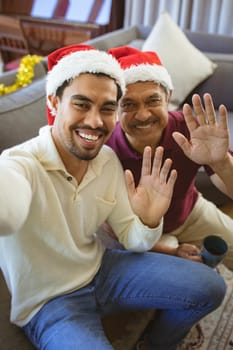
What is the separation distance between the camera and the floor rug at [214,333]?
1414mm

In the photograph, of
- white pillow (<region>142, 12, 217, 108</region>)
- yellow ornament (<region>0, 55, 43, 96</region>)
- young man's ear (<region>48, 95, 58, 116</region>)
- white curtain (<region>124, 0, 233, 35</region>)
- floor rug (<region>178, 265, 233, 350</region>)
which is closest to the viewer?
young man's ear (<region>48, 95, 58, 116</region>)

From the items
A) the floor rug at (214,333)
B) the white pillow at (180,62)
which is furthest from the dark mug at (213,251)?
the white pillow at (180,62)

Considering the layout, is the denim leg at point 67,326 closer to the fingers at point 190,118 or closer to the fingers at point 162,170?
the fingers at point 162,170

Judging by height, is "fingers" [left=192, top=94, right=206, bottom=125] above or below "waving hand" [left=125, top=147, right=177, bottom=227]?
above

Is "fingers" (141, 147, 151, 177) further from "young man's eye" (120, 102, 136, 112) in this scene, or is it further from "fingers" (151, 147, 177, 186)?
"young man's eye" (120, 102, 136, 112)

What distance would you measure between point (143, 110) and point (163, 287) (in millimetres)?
580

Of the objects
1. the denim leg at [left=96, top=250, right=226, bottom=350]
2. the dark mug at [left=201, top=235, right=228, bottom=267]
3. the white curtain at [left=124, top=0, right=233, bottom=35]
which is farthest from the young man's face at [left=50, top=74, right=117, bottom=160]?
the white curtain at [left=124, top=0, right=233, bottom=35]

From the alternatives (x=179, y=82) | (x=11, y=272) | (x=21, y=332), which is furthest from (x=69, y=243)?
(x=179, y=82)

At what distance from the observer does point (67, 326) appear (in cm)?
100

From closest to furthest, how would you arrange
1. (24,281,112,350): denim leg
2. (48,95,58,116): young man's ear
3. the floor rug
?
1. (24,281,112,350): denim leg
2. (48,95,58,116): young man's ear
3. the floor rug

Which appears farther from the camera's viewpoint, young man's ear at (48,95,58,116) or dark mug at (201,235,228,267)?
dark mug at (201,235,228,267)

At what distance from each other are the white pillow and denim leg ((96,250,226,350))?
1522 mm

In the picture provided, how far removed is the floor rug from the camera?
1.41m

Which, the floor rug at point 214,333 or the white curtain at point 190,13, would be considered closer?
the floor rug at point 214,333
